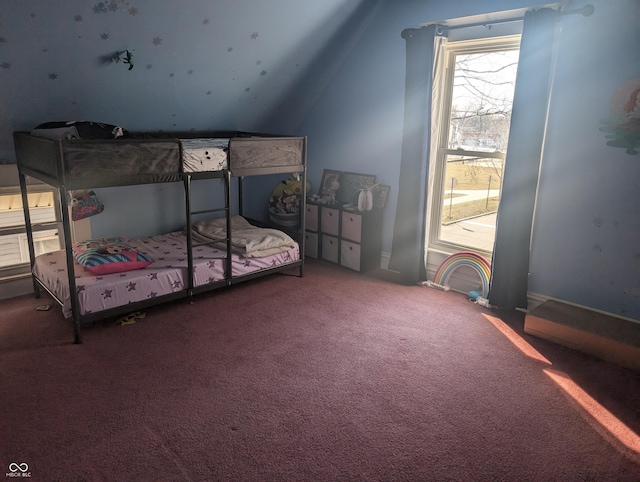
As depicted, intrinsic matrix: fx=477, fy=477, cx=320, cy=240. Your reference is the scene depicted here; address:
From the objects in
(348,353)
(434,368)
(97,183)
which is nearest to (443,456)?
(434,368)

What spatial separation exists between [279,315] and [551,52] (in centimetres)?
255

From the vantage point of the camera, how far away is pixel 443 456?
2066mm

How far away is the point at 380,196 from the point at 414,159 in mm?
582

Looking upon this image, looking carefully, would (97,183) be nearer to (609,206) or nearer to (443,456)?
(443,456)

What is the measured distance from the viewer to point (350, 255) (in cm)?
446

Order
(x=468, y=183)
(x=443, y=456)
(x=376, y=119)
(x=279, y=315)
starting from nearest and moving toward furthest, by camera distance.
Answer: (x=443, y=456) < (x=279, y=315) < (x=468, y=183) < (x=376, y=119)

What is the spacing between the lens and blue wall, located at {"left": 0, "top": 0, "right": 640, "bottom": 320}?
2.96 metres

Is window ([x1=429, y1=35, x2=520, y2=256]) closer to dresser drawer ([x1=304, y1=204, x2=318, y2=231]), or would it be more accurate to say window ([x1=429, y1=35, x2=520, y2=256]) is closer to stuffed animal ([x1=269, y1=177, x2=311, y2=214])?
dresser drawer ([x1=304, y1=204, x2=318, y2=231])

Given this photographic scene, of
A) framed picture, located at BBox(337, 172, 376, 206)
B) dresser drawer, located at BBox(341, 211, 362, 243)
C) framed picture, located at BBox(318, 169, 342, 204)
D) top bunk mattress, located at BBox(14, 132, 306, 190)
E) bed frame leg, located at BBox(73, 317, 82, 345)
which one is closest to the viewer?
top bunk mattress, located at BBox(14, 132, 306, 190)

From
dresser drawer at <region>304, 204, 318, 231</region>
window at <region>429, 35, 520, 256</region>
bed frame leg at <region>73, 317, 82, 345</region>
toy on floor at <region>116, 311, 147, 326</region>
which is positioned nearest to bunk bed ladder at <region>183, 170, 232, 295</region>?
toy on floor at <region>116, 311, 147, 326</region>

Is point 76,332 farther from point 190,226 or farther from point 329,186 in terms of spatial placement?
point 329,186

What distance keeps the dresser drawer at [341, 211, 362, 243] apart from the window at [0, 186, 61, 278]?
7.95 ft

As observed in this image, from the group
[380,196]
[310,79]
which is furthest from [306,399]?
[310,79]

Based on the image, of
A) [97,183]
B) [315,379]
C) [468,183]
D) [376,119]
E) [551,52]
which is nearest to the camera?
[315,379]
